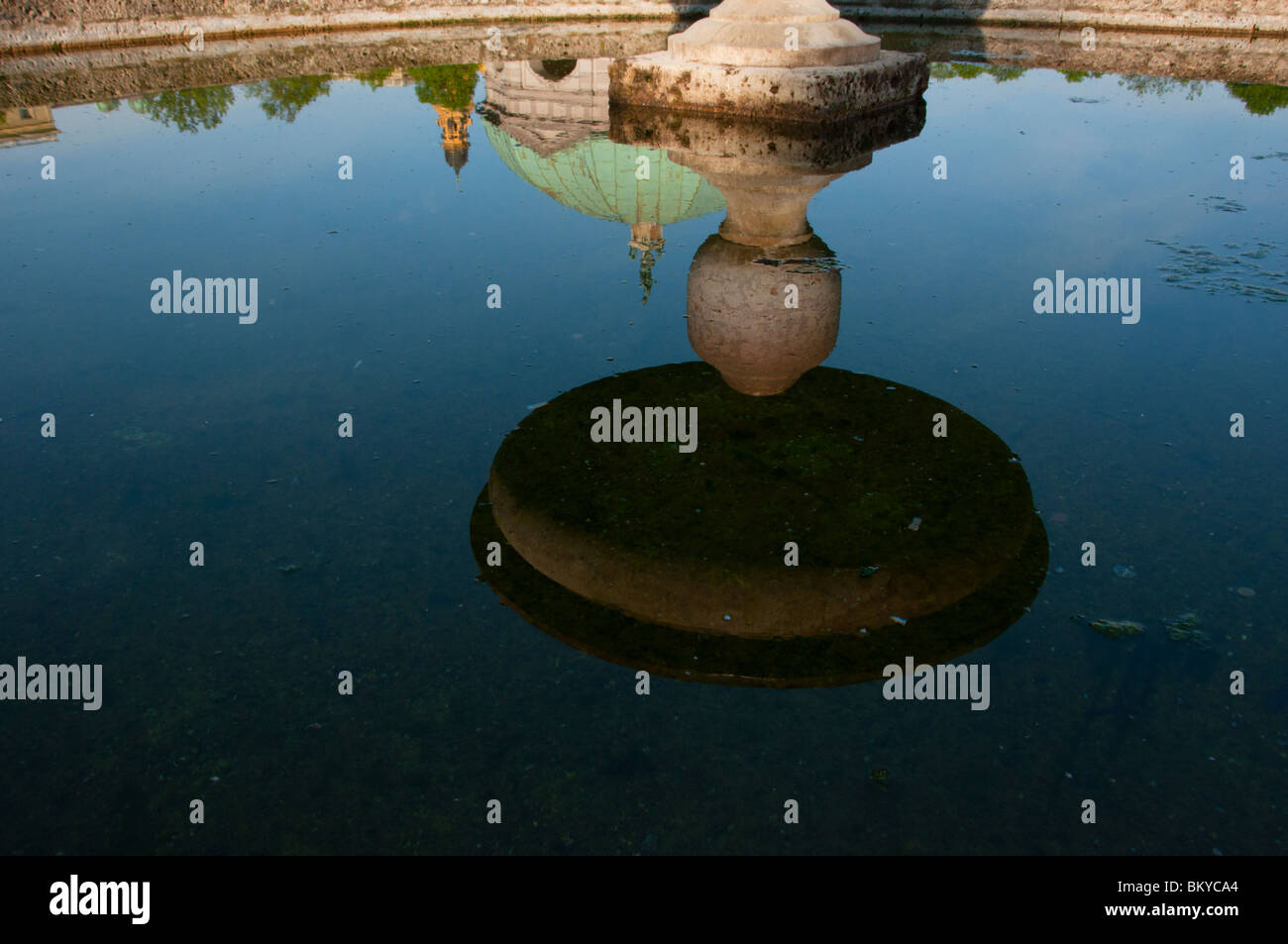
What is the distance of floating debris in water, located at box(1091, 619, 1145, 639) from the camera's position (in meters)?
5.09

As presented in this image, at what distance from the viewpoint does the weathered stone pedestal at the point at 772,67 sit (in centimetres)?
1509

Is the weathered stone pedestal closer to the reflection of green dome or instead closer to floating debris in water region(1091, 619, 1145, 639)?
the reflection of green dome

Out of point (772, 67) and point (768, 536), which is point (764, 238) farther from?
point (772, 67)

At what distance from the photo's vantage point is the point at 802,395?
7383mm

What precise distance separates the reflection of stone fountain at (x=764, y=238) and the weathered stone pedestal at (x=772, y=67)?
27cm

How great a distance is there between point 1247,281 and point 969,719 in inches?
304

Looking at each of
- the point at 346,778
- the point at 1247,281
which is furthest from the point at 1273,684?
the point at 1247,281

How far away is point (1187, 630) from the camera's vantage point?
16.9 ft

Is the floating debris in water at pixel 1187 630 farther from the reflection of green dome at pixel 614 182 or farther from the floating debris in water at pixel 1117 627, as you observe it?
the reflection of green dome at pixel 614 182

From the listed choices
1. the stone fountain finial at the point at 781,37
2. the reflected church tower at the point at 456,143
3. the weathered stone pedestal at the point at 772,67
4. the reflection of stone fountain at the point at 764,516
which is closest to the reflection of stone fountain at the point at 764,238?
the reflection of stone fountain at the point at 764,516

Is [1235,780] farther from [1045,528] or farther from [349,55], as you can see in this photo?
[349,55]

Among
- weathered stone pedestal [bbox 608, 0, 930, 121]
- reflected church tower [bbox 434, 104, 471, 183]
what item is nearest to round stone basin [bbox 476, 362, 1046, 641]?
reflected church tower [bbox 434, 104, 471, 183]

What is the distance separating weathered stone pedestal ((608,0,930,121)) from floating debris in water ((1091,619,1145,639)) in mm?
12137

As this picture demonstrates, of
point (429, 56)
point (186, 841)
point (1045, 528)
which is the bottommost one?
point (186, 841)
